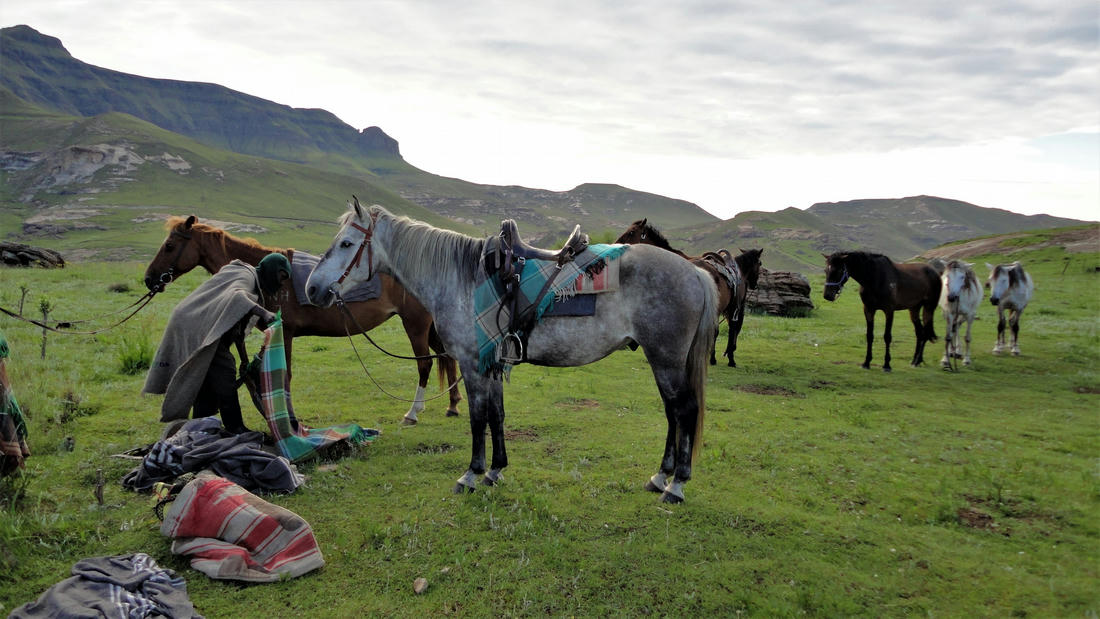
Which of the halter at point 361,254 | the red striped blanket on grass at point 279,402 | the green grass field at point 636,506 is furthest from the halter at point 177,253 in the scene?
the halter at point 361,254

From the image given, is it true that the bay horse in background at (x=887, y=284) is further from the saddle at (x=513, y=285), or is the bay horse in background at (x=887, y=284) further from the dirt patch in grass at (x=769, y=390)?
the saddle at (x=513, y=285)

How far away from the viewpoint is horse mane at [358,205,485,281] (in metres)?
6.38

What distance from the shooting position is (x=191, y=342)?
20.5 ft

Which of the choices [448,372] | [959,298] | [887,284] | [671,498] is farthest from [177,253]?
[959,298]

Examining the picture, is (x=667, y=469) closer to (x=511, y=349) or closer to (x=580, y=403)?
(x=511, y=349)

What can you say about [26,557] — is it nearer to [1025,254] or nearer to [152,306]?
[152,306]

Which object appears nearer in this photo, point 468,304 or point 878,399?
point 468,304

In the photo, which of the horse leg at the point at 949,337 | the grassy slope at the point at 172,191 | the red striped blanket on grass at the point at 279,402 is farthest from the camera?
the grassy slope at the point at 172,191

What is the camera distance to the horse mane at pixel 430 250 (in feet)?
20.9

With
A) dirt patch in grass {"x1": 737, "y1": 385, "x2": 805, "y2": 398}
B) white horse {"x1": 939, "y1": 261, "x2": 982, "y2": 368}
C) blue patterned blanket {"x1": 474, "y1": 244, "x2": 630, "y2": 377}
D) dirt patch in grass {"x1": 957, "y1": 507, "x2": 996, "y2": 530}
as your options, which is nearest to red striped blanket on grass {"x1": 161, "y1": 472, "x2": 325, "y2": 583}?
blue patterned blanket {"x1": 474, "y1": 244, "x2": 630, "y2": 377}

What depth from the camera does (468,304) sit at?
247 inches

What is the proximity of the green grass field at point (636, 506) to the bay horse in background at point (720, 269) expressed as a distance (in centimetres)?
246

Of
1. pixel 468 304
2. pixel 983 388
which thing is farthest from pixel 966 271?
pixel 468 304

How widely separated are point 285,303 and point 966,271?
16.3 metres
